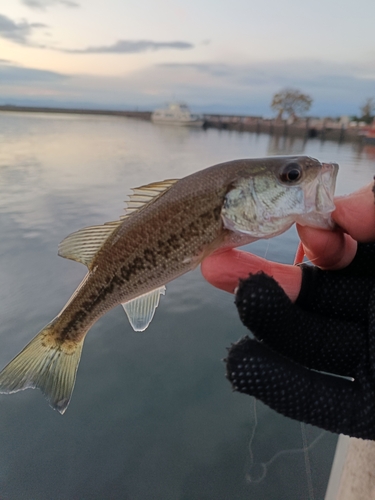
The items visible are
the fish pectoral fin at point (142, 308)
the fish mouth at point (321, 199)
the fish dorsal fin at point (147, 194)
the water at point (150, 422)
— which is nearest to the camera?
the fish mouth at point (321, 199)

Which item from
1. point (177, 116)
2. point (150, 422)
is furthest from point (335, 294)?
point (177, 116)

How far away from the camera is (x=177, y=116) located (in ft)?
236

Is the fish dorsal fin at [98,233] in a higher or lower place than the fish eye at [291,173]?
lower

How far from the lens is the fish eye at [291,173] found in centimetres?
196

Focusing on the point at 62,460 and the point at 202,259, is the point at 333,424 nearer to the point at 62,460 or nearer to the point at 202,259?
the point at 202,259

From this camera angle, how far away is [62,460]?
3271 mm

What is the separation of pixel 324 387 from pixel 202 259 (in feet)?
2.99

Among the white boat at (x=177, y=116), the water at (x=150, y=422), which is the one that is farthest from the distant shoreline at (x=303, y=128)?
the water at (x=150, y=422)

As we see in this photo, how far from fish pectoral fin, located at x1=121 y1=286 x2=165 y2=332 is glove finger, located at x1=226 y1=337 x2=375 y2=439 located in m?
0.78

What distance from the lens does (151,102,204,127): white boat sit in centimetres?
7112

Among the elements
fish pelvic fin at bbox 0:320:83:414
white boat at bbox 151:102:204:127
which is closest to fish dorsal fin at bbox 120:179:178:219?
fish pelvic fin at bbox 0:320:83:414

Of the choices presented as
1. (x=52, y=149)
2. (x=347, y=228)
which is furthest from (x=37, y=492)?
(x=52, y=149)

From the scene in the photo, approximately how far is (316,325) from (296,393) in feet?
1.33

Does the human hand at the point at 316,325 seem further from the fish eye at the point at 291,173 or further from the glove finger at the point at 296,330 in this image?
the fish eye at the point at 291,173
